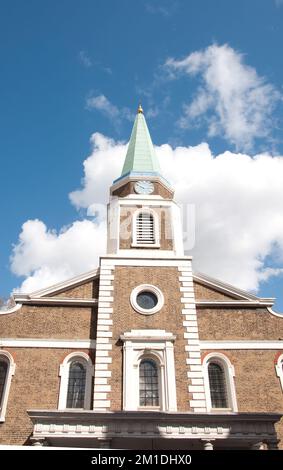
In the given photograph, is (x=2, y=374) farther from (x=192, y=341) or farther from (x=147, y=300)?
(x=192, y=341)

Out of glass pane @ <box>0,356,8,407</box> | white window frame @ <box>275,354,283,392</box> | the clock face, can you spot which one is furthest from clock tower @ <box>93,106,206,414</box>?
glass pane @ <box>0,356,8,407</box>

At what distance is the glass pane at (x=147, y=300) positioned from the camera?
1930 centimetres

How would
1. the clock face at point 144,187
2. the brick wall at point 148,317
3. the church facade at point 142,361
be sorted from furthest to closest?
the clock face at point 144,187 < the brick wall at point 148,317 < the church facade at point 142,361

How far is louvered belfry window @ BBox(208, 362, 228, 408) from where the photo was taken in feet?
57.1

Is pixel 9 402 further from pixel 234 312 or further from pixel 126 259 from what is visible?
pixel 234 312

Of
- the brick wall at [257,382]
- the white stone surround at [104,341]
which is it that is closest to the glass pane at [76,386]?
the white stone surround at [104,341]

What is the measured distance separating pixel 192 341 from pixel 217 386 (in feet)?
7.43

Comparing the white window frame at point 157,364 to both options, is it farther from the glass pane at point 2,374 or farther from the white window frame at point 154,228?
the white window frame at point 154,228

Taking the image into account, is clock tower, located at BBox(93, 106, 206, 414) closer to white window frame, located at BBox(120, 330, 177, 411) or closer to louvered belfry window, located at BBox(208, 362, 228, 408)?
white window frame, located at BBox(120, 330, 177, 411)

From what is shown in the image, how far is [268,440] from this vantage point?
14742 mm

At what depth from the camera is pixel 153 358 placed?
17891mm

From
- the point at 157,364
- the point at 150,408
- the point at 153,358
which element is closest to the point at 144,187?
the point at 153,358

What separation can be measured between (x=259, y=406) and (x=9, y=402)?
10.7 metres

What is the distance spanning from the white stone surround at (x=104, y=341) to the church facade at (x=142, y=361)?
0.15 ft
